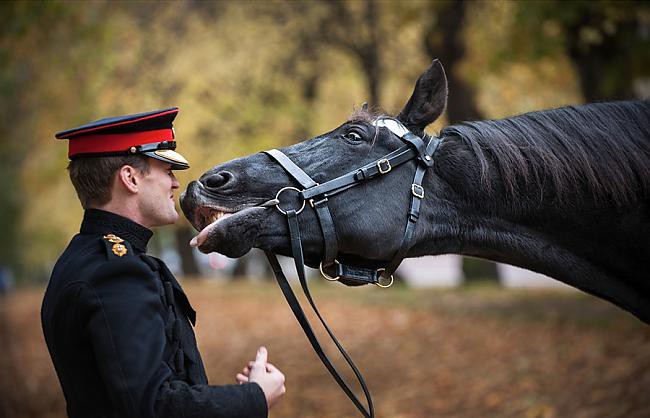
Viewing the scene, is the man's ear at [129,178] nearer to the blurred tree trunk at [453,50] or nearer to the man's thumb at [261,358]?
the man's thumb at [261,358]

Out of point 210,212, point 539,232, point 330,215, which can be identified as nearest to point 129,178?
point 210,212

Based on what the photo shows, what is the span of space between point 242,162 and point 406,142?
73cm

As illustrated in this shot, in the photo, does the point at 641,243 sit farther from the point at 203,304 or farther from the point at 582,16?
the point at 203,304

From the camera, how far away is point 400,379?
952 cm

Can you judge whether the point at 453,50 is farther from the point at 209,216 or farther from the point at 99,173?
the point at 99,173

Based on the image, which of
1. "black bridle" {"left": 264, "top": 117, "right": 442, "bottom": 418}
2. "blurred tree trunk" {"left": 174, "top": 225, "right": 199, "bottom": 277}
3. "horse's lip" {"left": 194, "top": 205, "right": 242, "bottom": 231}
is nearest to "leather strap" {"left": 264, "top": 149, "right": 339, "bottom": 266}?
"black bridle" {"left": 264, "top": 117, "right": 442, "bottom": 418}

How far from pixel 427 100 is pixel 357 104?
3922 mm

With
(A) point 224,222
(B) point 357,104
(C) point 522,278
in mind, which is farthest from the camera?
(C) point 522,278

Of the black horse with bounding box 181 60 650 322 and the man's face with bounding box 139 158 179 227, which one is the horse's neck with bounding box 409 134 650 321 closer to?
the black horse with bounding box 181 60 650 322

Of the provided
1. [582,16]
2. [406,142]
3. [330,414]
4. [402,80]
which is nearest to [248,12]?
[402,80]

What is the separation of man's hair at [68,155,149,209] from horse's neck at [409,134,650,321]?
1.29 metres

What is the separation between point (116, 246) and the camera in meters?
2.62

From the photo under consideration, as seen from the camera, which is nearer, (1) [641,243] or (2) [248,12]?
(1) [641,243]

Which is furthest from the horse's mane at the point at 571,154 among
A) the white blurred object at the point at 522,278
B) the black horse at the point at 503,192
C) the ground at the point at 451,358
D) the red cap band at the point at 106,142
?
the white blurred object at the point at 522,278
